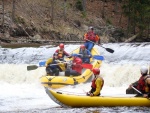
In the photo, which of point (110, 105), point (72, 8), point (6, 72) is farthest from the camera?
point (72, 8)

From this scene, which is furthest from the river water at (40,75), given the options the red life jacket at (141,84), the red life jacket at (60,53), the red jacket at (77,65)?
the red life jacket at (60,53)

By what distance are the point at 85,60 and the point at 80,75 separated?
1584mm

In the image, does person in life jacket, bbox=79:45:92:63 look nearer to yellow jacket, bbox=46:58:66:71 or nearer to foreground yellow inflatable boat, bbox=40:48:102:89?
yellow jacket, bbox=46:58:66:71

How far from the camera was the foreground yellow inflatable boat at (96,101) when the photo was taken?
1216 centimetres

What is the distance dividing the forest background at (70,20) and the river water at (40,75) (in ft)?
32.8

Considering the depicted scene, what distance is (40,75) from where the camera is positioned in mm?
19984

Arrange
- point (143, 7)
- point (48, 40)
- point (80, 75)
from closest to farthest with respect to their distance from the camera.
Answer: point (80, 75)
point (48, 40)
point (143, 7)

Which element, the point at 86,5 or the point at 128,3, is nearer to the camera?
the point at 128,3

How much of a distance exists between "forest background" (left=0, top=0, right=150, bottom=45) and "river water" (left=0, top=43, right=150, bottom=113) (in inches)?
394

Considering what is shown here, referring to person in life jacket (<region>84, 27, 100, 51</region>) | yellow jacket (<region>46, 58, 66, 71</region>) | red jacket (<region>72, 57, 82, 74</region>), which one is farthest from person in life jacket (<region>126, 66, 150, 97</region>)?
person in life jacket (<region>84, 27, 100, 51</region>)

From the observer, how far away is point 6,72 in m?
20.5

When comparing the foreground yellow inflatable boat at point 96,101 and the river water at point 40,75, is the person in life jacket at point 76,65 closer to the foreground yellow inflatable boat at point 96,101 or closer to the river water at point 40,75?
the river water at point 40,75

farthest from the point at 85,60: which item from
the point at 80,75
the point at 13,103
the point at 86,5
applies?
the point at 86,5

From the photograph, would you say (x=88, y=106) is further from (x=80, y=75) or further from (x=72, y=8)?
(x=72, y=8)
